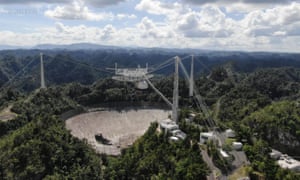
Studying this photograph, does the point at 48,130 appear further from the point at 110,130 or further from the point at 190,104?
the point at 190,104

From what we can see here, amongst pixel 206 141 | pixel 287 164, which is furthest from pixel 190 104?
pixel 287 164

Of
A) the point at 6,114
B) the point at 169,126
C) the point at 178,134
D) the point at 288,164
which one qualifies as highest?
the point at 169,126

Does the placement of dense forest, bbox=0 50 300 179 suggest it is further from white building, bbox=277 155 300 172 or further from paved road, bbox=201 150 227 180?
white building, bbox=277 155 300 172

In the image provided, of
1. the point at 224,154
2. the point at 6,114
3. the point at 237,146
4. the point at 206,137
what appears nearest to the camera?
the point at 224,154

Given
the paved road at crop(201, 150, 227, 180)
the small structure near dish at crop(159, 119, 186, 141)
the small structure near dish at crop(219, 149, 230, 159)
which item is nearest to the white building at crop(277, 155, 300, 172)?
the small structure near dish at crop(219, 149, 230, 159)

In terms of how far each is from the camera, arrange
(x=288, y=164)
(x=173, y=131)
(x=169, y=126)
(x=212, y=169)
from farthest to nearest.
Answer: (x=169, y=126)
(x=173, y=131)
(x=288, y=164)
(x=212, y=169)

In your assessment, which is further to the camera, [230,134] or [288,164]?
[230,134]

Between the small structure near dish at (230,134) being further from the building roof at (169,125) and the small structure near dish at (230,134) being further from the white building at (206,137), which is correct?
the building roof at (169,125)

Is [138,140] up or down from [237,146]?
down

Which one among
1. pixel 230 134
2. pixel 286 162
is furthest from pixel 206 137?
pixel 286 162

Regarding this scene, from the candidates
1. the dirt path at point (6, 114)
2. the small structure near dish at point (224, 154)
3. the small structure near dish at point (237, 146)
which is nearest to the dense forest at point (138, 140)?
the small structure near dish at point (224, 154)

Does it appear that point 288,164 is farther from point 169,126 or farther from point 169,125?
point 169,125
